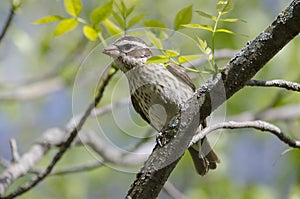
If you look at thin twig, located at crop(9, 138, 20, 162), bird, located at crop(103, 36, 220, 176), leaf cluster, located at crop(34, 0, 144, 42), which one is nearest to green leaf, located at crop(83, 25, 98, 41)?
leaf cluster, located at crop(34, 0, 144, 42)

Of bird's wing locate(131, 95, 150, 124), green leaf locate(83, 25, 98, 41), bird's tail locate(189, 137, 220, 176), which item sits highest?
bird's tail locate(189, 137, 220, 176)

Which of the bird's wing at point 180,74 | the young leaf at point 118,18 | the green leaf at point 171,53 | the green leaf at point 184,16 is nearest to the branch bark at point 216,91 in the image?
the green leaf at point 171,53

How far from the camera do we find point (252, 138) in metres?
6.99

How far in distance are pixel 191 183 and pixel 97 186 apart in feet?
3.91

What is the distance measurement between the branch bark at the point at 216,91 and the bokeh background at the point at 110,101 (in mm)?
1665

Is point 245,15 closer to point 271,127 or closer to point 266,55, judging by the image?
point 271,127

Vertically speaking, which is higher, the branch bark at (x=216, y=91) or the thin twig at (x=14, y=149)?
the branch bark at (x=216, y=91)

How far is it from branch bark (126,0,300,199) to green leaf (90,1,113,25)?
649mm

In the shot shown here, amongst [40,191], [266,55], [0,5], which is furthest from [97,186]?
[266,55]

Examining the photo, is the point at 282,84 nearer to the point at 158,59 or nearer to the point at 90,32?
the point at 158,59

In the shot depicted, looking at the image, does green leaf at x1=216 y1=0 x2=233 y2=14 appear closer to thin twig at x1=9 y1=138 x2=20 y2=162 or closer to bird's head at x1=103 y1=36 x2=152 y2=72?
bird's head at x1=103 y1=36 x2=152 y2=72

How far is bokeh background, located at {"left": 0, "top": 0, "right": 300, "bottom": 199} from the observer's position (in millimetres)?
4859

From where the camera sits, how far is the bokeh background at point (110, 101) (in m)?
4.86

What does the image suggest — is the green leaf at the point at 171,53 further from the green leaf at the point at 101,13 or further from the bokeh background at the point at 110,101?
the bokeh background at the point at 110,101
